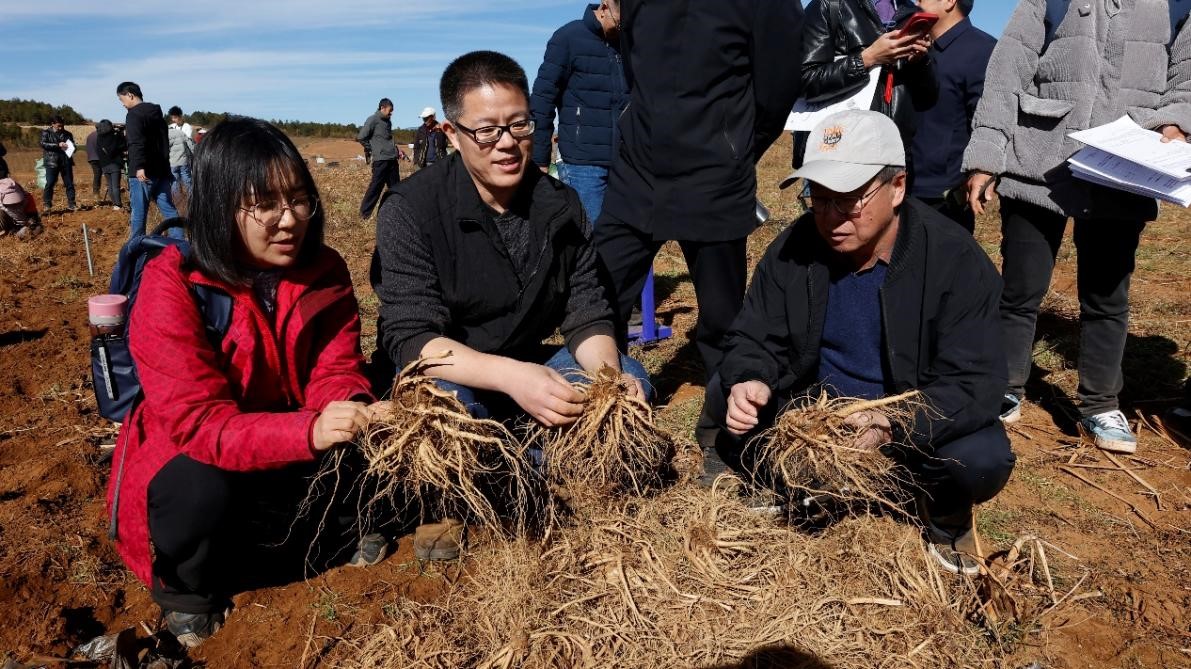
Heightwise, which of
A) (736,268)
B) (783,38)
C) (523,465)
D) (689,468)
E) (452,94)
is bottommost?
(689,468)

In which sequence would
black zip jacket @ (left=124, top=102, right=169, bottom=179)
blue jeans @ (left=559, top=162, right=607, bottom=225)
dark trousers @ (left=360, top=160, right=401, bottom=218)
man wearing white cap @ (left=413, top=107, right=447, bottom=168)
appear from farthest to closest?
man wearing white cap @ (left=413, top=107, right=447, bottom=168) < dark trousers @ (left=360, top=160, right=401, bottom=218) < black zip jacket @ (left=124, top=102, right=169, bottom=179) < blue jeans @ (left=559, top=162, right=607, bottom=225)

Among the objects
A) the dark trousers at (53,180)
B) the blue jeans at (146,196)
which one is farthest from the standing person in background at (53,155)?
the blue jeans at (146,196)

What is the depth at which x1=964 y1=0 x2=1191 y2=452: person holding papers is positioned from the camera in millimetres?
2811

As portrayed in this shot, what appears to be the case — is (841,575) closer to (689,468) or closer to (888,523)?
(888,523)

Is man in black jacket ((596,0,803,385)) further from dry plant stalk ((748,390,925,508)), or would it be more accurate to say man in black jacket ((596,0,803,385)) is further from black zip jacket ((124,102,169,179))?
black zip jacket ((124,102,169,179))

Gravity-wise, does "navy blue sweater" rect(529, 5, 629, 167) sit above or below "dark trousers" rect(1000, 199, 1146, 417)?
above

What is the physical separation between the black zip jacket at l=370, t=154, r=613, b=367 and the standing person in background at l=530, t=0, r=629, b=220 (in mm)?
1900

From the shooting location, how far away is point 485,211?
238cm

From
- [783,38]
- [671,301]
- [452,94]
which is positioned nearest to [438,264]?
[452,94]

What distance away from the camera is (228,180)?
1969 millimetres

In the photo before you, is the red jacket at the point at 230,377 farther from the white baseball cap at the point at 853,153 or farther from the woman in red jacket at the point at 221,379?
the white baseball cap at the point at 853,153

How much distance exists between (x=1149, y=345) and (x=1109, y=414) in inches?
58.5

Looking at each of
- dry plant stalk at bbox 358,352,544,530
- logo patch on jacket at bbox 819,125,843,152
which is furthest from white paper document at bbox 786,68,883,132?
dry plant stalk at bbox 358,352,544,530

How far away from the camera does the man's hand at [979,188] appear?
10.5ft
